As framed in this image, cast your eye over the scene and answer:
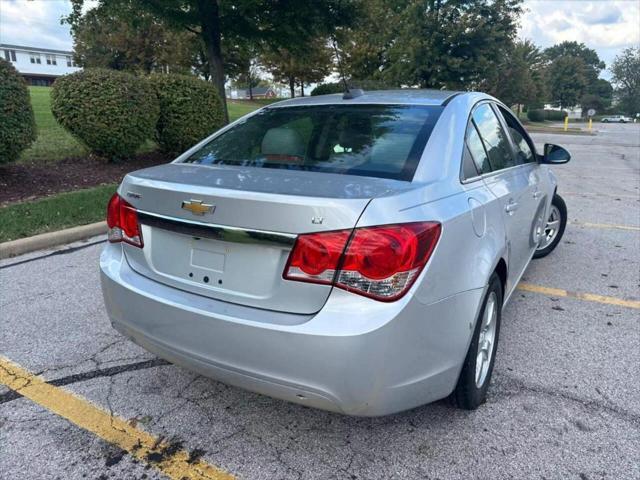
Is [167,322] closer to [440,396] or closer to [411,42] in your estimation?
[440,396]

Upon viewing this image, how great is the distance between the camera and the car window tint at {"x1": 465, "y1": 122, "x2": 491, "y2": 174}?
2.62 m

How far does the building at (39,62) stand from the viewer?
223 feet

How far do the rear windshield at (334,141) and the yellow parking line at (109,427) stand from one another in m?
1.40

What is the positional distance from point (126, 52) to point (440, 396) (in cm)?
3963

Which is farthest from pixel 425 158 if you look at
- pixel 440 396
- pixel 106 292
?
pixel 106 292

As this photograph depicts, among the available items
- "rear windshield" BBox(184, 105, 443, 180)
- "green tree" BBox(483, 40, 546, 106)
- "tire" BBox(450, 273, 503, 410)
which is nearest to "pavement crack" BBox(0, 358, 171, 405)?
"rear windshield" BBox(184, 105, 443, 180)

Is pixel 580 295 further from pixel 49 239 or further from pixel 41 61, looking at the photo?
pixel 41 61

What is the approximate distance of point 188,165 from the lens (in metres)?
2.64

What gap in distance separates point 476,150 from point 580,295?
208 cm

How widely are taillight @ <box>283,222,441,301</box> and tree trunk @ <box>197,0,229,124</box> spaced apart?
10216 millimetres

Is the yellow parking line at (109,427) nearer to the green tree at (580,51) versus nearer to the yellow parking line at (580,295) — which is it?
the yellow parking line at (580,295)

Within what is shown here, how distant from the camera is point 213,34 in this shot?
12.5 metres

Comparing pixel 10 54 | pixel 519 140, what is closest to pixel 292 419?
pixel 519 140

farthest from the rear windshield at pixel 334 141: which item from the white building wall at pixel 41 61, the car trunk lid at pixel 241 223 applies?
the white building wall at pixel 41 61
